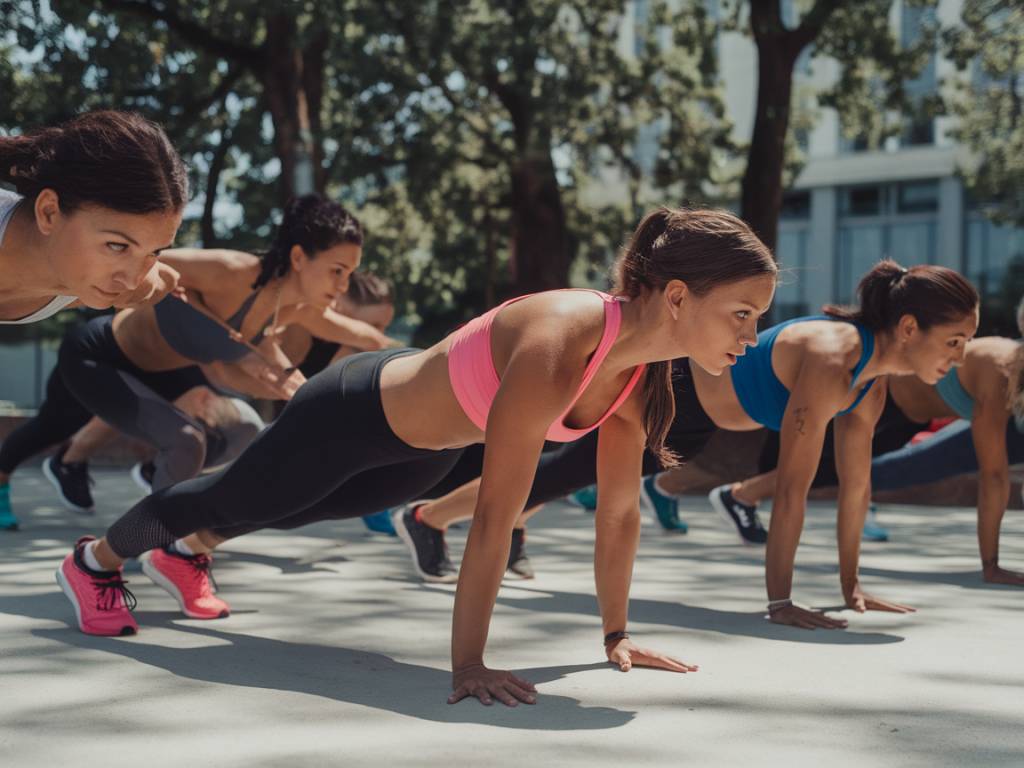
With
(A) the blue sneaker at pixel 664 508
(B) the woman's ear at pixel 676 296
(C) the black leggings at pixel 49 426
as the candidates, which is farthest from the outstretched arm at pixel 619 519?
(C) the black leggings at pixel 49 426

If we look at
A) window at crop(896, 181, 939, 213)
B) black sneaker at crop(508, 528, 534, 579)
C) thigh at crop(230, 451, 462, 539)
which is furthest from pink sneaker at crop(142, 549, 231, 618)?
window at crop(896, 181, 939, 213)

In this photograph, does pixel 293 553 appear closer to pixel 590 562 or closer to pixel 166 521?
pixel 590 562

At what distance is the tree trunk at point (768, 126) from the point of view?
12.7 metres

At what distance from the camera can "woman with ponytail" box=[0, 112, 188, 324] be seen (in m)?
2.97

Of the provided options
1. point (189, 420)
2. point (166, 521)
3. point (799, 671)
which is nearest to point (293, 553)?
point (189, 420)

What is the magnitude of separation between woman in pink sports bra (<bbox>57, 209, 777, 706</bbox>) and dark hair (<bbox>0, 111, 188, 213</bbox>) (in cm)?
84

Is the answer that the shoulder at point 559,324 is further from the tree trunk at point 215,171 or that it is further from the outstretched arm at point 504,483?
the tree trunk at point 215,171

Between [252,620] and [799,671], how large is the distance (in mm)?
1890

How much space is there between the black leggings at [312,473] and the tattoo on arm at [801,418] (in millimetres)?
1305

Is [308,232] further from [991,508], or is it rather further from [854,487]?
[991,508]

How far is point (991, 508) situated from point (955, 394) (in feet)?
2.49

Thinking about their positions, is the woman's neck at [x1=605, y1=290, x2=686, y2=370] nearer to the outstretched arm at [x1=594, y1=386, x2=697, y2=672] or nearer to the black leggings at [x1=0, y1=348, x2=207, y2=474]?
the outstretched arm at [x1=594, y1=386, x2=697, y2=672]

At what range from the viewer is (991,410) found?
18.3ft

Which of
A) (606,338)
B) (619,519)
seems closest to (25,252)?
(606,338)
